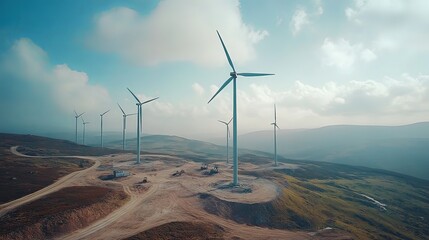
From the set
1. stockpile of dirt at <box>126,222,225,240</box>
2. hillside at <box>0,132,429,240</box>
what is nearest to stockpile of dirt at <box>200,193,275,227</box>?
hillside at <box>0,132,429,240</box>

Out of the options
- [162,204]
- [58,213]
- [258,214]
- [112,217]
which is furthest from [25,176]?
[258,214]

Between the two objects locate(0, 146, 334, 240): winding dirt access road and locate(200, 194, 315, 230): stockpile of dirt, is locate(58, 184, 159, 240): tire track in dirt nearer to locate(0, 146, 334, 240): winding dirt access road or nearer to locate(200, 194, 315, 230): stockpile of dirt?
locate(0, 146, 334, 240): winding dirt access road

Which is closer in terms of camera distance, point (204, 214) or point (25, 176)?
point (204, 214)

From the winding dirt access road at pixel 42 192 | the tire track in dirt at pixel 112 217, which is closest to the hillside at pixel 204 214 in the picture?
the tire track in dirt at pixel 112 217

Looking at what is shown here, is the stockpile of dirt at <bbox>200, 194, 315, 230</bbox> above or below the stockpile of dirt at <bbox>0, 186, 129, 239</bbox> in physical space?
below

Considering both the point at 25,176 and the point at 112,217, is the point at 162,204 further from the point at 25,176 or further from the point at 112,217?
the point at 25,176
